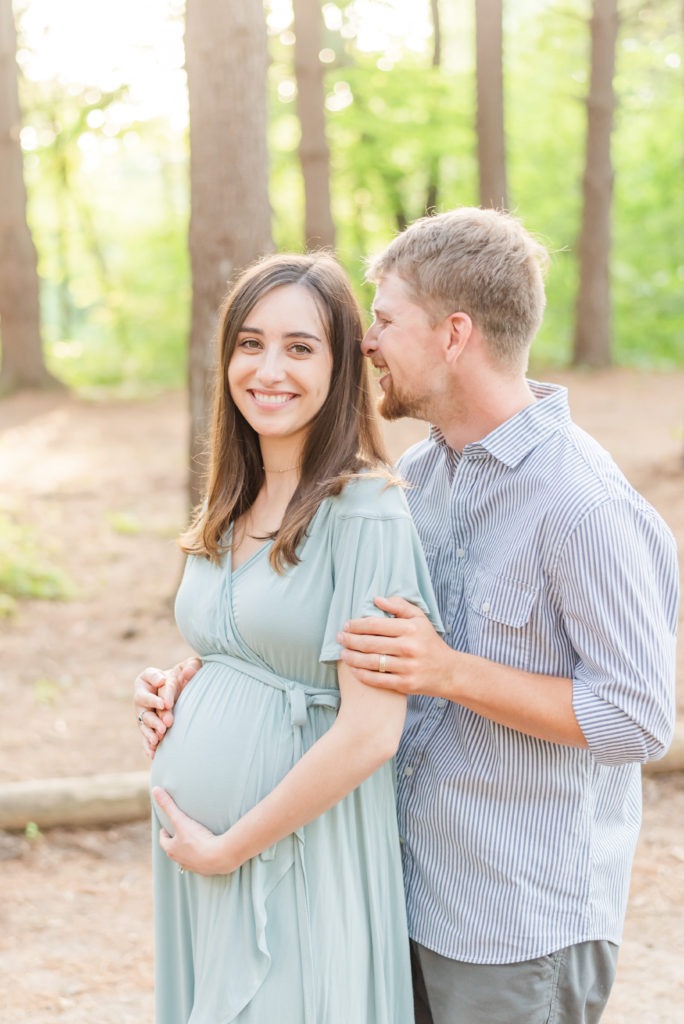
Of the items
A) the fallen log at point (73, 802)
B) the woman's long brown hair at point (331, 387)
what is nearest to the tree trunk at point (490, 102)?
the fallen log at point (73, 802)

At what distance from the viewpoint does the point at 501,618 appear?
2.09 m

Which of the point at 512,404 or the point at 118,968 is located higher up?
the point at 512,404

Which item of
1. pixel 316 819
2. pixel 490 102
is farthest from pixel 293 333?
pixel 490 102

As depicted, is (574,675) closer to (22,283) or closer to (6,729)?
(6,729)

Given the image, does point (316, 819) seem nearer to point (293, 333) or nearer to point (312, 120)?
point (293, 333)

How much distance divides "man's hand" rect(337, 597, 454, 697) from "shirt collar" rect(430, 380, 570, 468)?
39cm

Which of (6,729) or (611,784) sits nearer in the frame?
(611,784)

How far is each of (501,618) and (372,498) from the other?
1.09 ft

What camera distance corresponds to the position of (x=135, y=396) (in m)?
16.6

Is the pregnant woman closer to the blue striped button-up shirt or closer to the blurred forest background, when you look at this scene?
the blue striped button-up shirt

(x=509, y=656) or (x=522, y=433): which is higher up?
(x=522, y=433)

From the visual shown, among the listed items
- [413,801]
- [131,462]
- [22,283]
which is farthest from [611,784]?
[22,283]

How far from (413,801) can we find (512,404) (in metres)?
0.82

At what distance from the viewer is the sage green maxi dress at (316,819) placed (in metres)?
2.08
